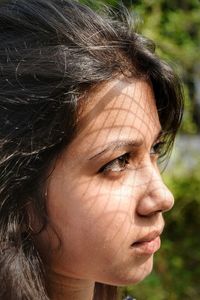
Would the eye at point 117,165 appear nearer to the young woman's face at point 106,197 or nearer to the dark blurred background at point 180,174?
the young woman's face at point 106,197

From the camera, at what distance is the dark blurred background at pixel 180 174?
285 centimetres

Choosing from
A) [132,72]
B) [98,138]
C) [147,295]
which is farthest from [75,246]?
[147,295]

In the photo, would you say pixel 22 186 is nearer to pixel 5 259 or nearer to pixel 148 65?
pixel 5 259

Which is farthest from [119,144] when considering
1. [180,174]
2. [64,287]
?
[180,174]

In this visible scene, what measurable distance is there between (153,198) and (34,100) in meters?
0.31

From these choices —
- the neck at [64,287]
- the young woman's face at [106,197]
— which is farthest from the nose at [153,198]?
the neck at [64,287]

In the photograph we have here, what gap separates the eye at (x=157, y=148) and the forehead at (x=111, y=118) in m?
0.07

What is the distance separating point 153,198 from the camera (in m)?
1.35

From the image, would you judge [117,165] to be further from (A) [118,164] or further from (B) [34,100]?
(B) [34,100]

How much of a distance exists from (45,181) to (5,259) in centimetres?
18

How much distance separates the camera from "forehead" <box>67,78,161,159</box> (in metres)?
1.35

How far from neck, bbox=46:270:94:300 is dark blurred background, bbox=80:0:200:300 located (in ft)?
3.66

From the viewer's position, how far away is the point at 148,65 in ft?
4.93

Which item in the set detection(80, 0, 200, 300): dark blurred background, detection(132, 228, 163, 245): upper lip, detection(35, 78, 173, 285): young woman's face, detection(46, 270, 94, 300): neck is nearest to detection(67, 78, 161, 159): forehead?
detection(35, 78, 173, 285): young woman's face
